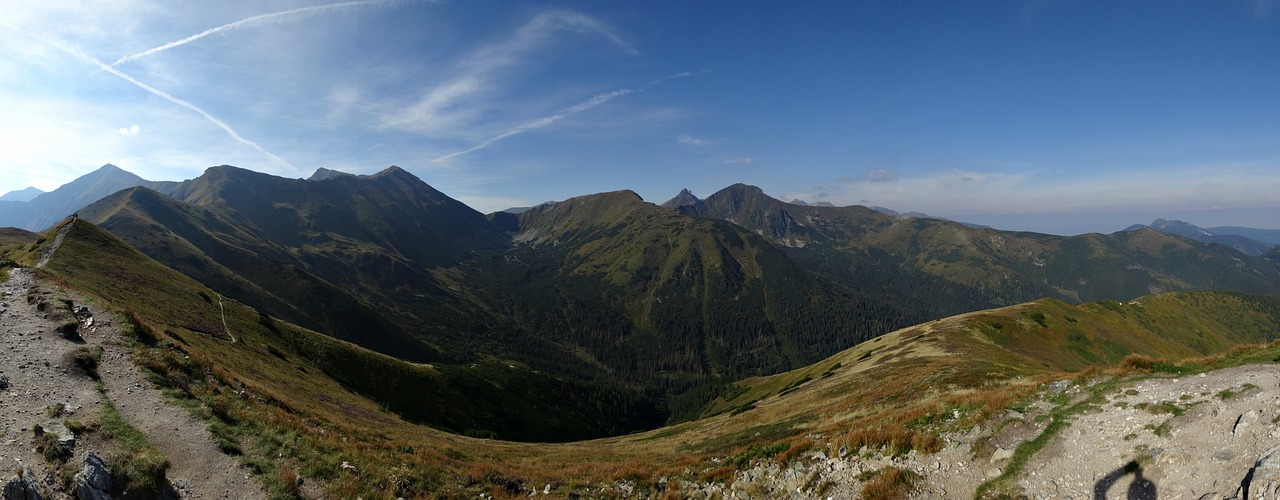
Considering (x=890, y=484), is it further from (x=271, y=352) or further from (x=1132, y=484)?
(x=271, y=352)

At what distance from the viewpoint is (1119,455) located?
15125 mm

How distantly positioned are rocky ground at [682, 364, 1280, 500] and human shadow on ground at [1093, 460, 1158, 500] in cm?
3

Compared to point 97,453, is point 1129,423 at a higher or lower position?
lower

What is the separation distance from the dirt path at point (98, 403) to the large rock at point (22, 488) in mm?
1411

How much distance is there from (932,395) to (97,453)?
48.1m

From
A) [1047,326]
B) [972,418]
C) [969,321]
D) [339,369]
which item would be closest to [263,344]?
[339,369]

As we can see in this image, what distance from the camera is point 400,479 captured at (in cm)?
1961

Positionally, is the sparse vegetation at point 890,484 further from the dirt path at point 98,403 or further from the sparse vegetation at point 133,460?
the sparse vegetation at point 133,460

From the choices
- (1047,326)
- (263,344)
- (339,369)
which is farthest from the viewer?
(1047,326)

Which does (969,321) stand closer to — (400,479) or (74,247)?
(400,479)

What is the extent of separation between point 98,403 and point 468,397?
8118 cm

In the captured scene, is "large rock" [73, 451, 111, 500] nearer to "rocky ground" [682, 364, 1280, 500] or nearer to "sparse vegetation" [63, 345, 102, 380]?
"sparse vegetation" [63, 345, 102, 380]

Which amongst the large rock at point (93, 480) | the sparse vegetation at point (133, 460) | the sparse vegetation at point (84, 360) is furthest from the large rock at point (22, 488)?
the sparse vegetation at point (84, 360)

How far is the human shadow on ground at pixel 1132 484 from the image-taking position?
13492 mm
